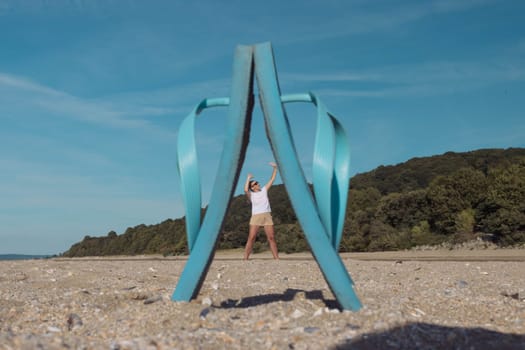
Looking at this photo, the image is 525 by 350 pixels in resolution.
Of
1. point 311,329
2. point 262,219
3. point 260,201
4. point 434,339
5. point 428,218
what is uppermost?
point 260,201

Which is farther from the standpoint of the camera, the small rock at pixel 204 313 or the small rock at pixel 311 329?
the small rock at pixel 204 313

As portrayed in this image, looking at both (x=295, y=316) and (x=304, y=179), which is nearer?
(x=295, y=316)

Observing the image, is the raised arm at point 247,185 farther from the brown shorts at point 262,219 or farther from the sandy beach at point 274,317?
the sandy beach at point 274,317

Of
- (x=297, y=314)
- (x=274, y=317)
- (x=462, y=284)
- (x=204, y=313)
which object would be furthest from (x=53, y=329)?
(x=462, y=284)

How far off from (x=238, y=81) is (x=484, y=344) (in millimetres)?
3089

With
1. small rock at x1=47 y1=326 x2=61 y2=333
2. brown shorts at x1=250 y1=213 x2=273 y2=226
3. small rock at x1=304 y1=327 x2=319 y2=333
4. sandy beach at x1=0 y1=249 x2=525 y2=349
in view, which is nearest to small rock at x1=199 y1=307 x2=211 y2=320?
sandy beach at x1=0 y1=249 x2=525 y2=349

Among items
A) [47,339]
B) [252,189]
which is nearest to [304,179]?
[47,339]

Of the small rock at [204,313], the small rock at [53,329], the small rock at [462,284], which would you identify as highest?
the small rock at [204,313]

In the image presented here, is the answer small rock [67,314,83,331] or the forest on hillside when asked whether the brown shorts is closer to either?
the forest on hillside

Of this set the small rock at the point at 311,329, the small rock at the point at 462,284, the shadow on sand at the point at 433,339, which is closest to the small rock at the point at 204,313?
the small rock at the point at 311,329

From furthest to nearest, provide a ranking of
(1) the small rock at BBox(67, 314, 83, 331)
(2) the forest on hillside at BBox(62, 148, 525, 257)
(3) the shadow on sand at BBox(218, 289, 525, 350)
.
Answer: (2) the forest on hillside at BBox(62, 148, 525, 257)
(1) the small rock at BBox(67, 314, 83, 331)
(3) the shadow on sand at BBox(218, 289, 525, 350)

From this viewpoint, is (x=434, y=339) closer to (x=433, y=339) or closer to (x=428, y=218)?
(x=433, y=339)

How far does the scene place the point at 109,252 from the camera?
3834cm

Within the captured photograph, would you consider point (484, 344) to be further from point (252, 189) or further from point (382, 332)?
point (252, 189)
